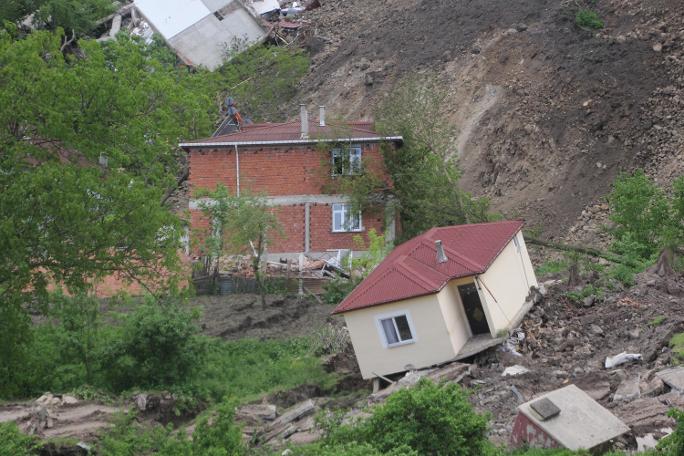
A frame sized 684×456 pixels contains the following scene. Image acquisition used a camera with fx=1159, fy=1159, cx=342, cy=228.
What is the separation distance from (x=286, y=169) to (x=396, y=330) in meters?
13.9

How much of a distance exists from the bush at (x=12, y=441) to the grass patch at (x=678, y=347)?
38.7 feet

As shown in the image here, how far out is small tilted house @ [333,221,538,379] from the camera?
84.9ft

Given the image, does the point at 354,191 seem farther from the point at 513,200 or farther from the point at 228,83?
the point at 228,83

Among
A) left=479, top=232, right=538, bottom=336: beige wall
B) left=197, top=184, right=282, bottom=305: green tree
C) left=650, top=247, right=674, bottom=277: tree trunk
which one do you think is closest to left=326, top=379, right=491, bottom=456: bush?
left=479, top=232, right=538, bottom=336: beige wall

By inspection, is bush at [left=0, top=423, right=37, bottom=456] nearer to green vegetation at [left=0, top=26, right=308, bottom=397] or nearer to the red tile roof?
green vegetation at [left=0, top=26, right=308, bottom=397]

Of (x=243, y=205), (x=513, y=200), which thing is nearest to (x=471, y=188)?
(x=513, y=200)

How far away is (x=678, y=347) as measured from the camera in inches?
883

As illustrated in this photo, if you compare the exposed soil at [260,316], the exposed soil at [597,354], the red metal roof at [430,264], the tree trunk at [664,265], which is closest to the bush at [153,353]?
the red metal roof at [430,264]

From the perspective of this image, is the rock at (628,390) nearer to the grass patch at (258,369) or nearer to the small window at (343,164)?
the grass patch at (258,369)

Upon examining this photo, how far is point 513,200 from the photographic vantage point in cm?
4138

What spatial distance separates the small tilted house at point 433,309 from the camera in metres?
25.9

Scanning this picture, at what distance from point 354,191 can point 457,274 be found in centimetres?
1211

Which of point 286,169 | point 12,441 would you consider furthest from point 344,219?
point 12,441

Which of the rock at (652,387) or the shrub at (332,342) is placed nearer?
the rock at (652,387)
